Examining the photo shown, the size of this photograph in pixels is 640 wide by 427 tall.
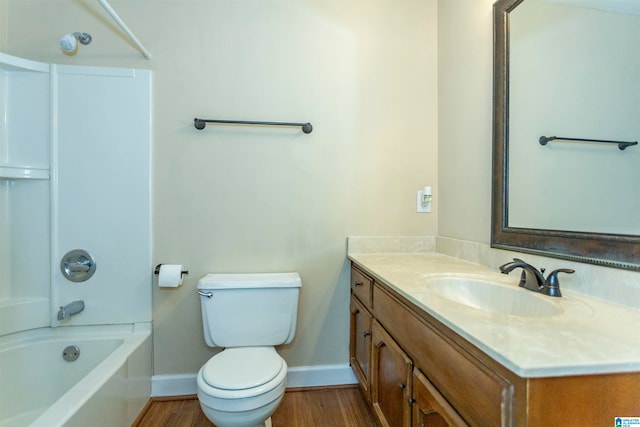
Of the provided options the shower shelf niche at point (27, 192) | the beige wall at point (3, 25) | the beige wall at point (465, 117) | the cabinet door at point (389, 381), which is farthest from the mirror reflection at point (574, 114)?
the beige wall at point (3, 25)

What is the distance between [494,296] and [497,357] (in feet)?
2.04

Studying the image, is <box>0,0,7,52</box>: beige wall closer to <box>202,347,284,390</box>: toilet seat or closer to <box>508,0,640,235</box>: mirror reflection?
<box>202,347,284,390</box>: toilet seat

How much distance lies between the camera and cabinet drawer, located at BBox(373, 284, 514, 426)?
0.56 metres

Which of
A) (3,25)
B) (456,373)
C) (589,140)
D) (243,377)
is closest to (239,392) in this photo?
(243,377)

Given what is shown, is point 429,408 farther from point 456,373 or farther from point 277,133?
point 277,133

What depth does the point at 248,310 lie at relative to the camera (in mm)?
1485

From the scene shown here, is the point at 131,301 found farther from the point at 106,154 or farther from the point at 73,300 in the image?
the point at 106,154

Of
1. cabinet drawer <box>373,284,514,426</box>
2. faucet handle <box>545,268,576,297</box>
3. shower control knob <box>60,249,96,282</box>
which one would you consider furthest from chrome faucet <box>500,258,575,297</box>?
shower control knob <box>60,249,96,282</box>

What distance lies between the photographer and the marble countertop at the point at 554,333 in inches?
20.0

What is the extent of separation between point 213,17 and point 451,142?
1568 millimetres

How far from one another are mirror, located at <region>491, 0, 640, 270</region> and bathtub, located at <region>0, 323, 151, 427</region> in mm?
1865

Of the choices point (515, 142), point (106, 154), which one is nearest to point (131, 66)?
point (106, 154)

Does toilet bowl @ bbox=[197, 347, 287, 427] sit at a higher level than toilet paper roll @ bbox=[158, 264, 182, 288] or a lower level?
lower

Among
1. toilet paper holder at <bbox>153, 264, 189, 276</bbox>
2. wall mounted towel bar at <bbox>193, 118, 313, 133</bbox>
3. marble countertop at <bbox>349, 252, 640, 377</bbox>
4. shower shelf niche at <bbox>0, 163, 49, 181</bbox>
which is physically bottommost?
toilet paper holder at <bbox>153, 264, 189, 276</bbox>
